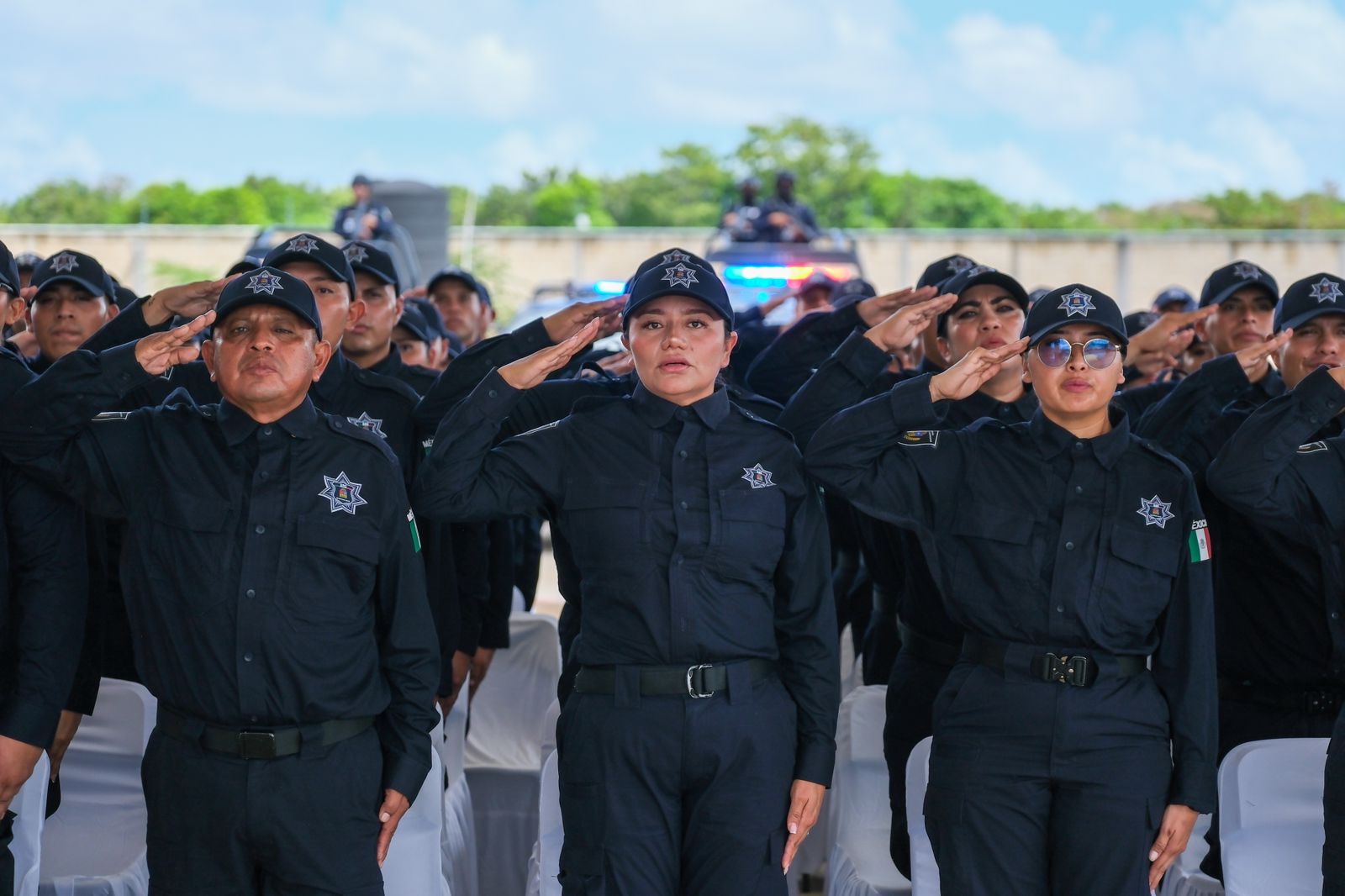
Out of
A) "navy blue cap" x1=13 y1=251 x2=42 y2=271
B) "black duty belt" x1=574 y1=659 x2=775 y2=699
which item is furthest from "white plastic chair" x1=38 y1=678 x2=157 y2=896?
"navy blue cap" x1=13 y1=251 x2=42 y2=271

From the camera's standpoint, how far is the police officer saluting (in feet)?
11.0

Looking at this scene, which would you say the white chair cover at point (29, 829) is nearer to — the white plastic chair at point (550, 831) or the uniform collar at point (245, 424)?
the uniform collar at point (245, 424)

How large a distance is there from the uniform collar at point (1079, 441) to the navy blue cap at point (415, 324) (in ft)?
10.2

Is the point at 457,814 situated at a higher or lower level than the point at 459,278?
lower

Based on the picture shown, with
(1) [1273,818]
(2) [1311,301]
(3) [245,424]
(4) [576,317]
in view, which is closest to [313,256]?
(4) [576,317]

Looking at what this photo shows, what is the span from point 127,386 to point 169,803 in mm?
923

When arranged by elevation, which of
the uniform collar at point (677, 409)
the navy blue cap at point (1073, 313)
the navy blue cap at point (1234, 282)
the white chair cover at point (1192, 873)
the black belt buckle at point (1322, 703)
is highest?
the navy blue cap at point (1234, 282)

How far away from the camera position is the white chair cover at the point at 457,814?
15.1 ft

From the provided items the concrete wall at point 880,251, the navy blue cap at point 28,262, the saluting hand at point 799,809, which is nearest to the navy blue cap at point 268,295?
the saluting hand at point 799,809

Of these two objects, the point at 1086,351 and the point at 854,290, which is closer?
the point at 1086,351

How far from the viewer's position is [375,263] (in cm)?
535

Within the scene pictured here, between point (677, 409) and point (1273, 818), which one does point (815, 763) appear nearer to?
point (677, 409)

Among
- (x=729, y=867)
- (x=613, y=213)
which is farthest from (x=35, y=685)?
(x=613, y=213)

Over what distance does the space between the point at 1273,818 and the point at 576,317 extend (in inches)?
84.6
